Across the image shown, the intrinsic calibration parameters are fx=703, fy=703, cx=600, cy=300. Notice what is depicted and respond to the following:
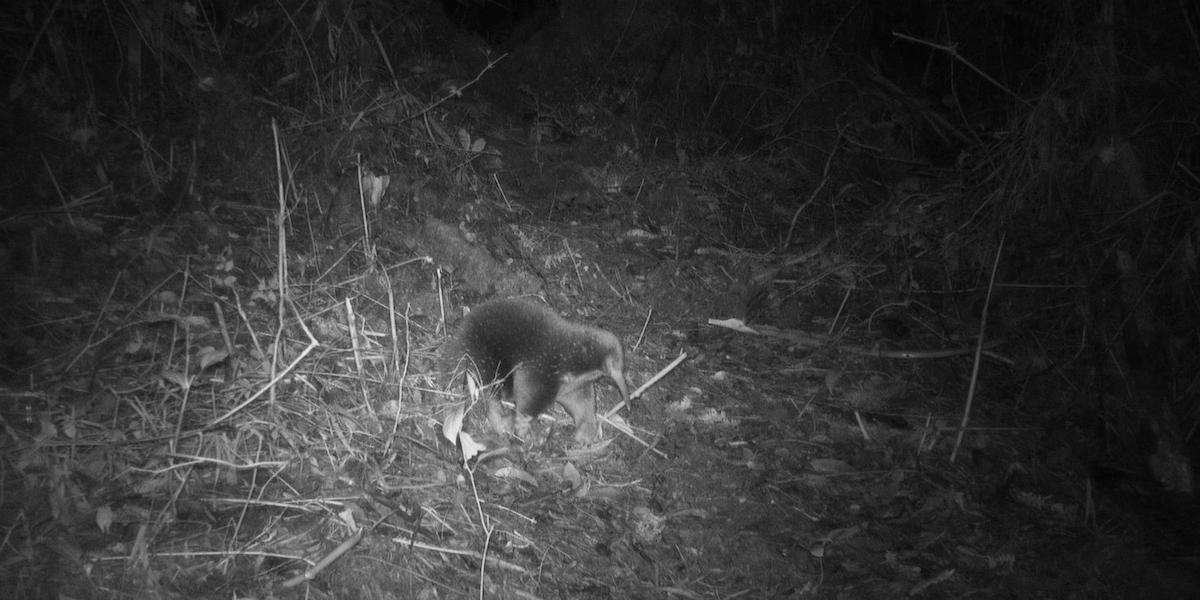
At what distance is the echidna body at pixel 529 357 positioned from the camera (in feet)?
12.7

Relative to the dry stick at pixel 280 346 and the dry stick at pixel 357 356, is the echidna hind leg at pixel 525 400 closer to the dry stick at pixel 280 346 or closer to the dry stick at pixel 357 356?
the dry stick at pixel 357 356

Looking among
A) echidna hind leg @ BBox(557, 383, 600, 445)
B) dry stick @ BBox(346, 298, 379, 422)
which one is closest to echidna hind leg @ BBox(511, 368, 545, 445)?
echidna hind leg @ BBox(557, 383, 600, 445)

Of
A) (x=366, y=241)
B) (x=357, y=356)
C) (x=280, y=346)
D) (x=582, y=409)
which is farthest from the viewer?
(x=366, y=241)

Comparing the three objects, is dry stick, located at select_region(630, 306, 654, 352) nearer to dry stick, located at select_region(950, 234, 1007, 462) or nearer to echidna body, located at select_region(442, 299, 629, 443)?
echidna body, located at select_region(442, 299, 629, 443)

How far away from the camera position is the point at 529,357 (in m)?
3.92

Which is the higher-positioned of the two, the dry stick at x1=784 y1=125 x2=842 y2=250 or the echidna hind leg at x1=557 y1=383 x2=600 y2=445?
the dry stick at x1=784 y1=125 x2=842 y2=250

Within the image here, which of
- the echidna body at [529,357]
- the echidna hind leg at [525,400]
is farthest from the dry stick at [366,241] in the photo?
the echidna hind leg at [525,400]

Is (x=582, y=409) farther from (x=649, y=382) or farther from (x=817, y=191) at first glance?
(x=817, y=191)

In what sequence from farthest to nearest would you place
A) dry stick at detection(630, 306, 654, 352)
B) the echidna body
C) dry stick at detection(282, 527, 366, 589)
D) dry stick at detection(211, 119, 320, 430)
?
dry stick at detection(630, 306, 654, 352)
the echidna body
dry stick at detection(211, 119, 320, 430)
dry stick at detection(282, 527, 366, 589)

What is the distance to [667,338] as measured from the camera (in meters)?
4.82

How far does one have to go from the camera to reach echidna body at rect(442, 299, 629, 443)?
3.86 meters

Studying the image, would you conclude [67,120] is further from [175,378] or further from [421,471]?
[421,471]

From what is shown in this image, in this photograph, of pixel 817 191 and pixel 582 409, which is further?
pixel 817 191

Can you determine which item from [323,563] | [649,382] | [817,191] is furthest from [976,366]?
[323,563]
